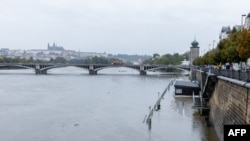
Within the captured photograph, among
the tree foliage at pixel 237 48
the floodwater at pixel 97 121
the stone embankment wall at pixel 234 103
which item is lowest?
the floodwater at pixel 97 121

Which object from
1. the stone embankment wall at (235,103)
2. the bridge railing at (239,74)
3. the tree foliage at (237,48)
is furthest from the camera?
the tree foliage at (237,48)

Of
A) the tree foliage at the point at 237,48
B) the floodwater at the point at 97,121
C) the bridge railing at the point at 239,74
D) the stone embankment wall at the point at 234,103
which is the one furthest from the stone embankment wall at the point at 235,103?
the tree foliage at the point at 237,48

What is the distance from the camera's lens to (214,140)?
24.1 meters

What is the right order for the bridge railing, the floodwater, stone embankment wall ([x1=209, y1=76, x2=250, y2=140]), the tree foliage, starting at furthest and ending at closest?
the tree foliage
the floodwater
the bridge railing
stone embankment wall ([x1=209, y1=76, x2=250, y2=140])

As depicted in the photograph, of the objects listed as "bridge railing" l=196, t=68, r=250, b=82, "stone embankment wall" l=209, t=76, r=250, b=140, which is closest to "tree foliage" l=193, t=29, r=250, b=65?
"bridge railing" l=196, t=68, r=250, b=82

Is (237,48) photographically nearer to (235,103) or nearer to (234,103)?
(234,103)

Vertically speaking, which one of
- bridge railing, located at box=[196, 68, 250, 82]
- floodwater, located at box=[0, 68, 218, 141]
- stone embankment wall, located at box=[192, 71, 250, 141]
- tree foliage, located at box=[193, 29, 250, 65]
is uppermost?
tree foliage, located at box=[193, 29, 250, 65]

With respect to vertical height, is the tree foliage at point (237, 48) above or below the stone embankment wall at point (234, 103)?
above

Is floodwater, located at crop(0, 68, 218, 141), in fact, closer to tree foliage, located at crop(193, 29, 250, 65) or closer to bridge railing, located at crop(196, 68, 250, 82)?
bridge railing, located at crop(196, 68, 250, 82)

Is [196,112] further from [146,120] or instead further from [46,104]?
[46,104]

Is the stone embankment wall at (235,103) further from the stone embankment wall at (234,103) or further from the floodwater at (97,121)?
the floodwater at (97,121)

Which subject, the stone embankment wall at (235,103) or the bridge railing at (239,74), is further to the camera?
the bridge railing at (239,74)

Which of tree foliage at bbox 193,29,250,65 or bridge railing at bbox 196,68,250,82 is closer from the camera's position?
bridge railing at bbox 196,68,250,82

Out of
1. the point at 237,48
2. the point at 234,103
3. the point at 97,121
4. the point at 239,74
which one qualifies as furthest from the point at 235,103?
the point at 97,121
